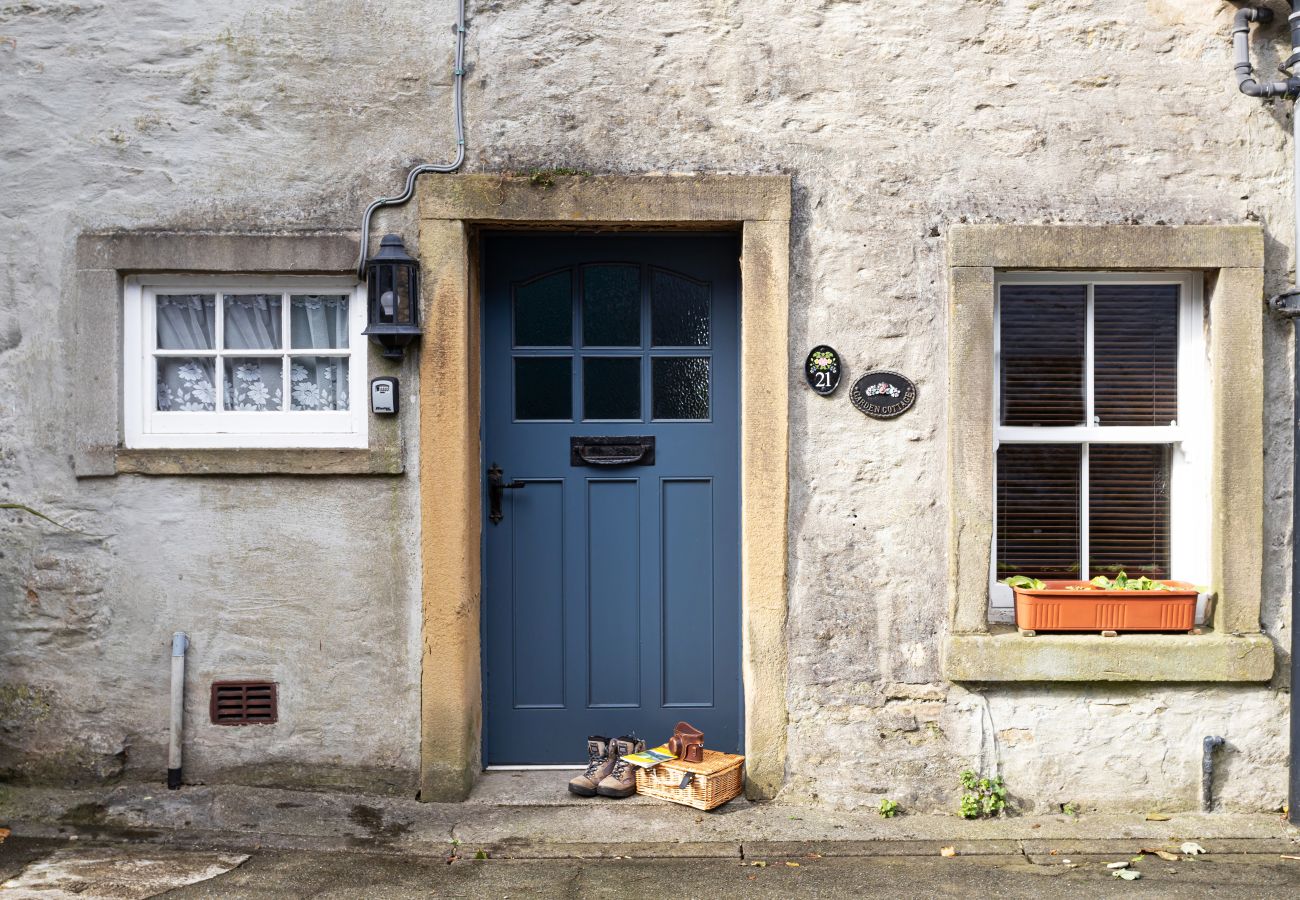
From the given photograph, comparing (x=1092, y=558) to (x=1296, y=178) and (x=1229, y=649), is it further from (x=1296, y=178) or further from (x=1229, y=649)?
(x=1296, y=178)

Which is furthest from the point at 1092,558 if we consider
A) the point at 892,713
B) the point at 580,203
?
the point at 580,203

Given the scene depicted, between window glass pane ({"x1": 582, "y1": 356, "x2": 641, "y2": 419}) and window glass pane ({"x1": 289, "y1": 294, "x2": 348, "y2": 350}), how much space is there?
1.07m

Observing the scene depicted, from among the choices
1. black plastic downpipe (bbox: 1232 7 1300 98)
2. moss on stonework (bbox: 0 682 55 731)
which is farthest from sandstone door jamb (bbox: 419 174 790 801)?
black plastic downpipe (bbox: 1232 7 1300 98)

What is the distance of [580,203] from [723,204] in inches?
23.3

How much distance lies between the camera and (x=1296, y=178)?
452cm

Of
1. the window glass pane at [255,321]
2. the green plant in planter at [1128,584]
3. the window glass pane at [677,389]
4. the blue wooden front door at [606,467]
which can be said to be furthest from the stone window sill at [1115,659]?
the window glass pane at [255,321]

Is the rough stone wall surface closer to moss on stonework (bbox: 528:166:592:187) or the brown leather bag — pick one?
moss on stonework (bbox: 528:166:592:187)

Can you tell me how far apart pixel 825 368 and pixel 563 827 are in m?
2.15

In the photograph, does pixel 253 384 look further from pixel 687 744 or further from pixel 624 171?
pixel 687 744

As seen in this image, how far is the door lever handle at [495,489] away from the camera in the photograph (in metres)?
4.88

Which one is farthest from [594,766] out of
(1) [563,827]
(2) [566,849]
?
(2) [566,849]

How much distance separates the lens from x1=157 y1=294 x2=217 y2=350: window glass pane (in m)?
4.76

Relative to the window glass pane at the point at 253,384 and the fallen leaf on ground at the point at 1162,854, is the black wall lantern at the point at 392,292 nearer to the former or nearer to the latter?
the window glass pane at the point at 253,384

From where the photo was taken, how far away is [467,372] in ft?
15.1
